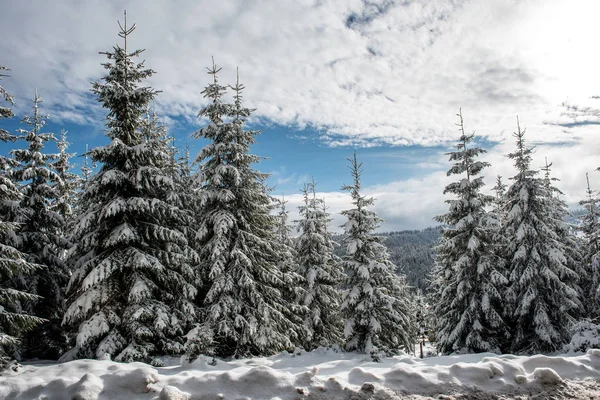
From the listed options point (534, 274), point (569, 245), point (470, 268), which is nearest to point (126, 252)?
point (470, 268)

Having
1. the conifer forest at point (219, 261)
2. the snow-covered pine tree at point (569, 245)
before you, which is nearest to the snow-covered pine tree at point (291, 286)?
the conifer forest at point (219, 261)

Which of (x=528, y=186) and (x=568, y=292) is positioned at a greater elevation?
(x=528, y=186)

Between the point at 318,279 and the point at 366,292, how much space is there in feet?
14.6

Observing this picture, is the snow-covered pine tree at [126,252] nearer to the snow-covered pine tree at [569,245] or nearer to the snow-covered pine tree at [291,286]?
the snow-covered pine tree at [291,286]

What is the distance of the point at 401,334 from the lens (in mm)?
17969

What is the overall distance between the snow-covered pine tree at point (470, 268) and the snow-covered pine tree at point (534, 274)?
888 millimetres

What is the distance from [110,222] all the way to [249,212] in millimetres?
5799

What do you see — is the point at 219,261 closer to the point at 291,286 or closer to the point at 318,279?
the point at 291,286

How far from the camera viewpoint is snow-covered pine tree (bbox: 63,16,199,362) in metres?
11.3

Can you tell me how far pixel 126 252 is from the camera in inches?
477

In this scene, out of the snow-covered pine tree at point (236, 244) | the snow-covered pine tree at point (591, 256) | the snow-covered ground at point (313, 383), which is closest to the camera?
the snow-covered ground at point (313, 383)

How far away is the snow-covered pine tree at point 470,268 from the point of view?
55.0 ft

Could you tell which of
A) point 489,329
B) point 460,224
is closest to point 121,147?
point 460,224

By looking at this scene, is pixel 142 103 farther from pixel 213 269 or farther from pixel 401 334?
pixel 401 334
